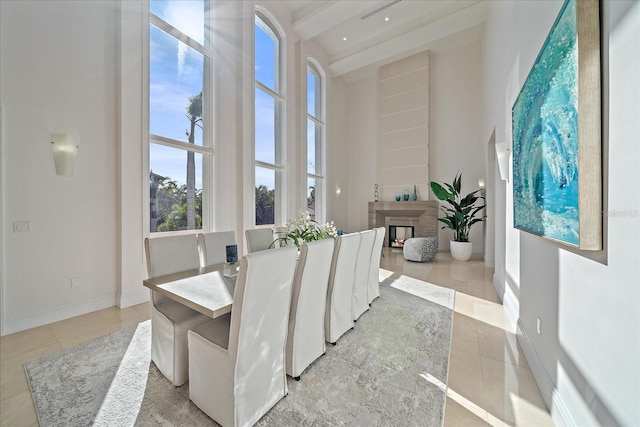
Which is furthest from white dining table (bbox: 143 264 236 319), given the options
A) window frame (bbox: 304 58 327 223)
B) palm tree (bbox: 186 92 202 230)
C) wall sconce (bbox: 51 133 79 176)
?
window frame (bbox: 304 58 327 223)

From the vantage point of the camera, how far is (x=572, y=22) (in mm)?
1232

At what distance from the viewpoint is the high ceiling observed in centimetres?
533

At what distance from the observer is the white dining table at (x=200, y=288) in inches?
56.0

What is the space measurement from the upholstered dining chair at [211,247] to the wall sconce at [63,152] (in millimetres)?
1690

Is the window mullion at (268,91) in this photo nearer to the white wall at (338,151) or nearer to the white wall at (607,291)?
the white wall at (338,151)

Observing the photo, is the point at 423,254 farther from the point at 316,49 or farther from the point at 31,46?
the point at 31,46

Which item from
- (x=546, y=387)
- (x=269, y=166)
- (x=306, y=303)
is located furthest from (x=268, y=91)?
(x=546, y=387)

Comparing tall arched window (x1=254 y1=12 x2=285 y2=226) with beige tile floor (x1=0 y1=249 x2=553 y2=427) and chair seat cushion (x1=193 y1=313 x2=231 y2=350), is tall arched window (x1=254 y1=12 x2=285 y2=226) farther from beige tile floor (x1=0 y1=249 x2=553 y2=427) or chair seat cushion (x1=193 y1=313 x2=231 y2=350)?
chair seat cushion (x1=193 y1=313 x2=231 y2=350)

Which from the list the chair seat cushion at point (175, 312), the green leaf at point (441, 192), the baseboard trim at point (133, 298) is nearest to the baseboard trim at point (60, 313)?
the baseboard trim at point (133, 298)

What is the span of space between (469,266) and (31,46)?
6.95m

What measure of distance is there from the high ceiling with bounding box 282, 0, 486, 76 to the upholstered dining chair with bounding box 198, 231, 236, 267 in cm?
508

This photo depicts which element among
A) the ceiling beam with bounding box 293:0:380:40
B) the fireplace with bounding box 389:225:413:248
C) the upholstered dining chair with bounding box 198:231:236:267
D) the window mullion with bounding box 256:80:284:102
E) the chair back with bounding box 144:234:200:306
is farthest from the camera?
the fireplace with bounding box 389:225:413:248

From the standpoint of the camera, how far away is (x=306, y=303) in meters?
1.85

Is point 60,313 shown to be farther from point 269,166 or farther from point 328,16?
point 328,16
